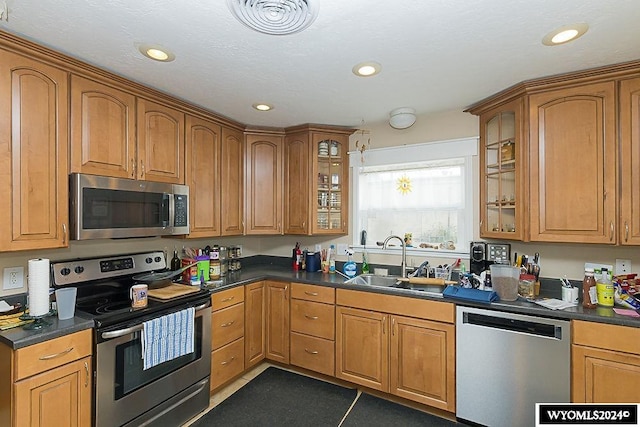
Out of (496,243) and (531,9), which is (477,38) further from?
(496,243)

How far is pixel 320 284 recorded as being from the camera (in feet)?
8.96

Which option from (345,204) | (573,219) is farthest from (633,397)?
(345,204)

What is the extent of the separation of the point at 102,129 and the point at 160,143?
417 mm

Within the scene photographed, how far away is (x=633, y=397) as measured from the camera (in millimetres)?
1706

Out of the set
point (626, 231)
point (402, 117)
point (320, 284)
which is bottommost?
point (320, 284)

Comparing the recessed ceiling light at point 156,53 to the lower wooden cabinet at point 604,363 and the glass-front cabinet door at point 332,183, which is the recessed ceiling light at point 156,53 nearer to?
the glass-front cabinet door at point 332,183

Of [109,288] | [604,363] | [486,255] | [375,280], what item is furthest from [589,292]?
[109,288]

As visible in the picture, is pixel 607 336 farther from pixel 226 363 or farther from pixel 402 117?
pixel 226 363

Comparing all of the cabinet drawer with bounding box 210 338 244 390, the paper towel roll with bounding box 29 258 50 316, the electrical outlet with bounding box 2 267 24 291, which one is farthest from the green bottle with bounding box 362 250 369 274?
the electrical outlet with bounding box 2 267 24 291

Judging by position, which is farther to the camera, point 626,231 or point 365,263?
point 365,263

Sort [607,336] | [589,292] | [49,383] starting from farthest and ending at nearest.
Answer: [589,292]
[607,336]
[49,383]

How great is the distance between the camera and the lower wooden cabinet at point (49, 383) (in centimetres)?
143

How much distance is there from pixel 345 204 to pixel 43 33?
2505mm

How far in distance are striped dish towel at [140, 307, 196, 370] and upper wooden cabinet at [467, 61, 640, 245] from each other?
7.80 ft
